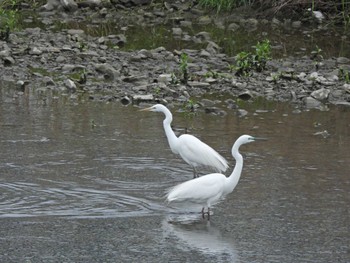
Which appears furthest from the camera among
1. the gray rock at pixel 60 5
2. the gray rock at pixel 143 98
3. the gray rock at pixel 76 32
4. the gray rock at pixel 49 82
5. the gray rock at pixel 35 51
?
the gray rock at pixel 60 5

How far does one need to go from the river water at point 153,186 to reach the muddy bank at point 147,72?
579 millimetres

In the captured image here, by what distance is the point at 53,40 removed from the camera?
17906mm

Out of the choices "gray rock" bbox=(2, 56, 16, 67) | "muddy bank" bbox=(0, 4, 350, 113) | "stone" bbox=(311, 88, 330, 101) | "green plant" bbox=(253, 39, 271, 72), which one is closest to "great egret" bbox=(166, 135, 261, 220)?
"muddy bank" bbox=(0, 4, 350, 113)

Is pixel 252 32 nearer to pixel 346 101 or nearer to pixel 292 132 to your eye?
pixel 346 101

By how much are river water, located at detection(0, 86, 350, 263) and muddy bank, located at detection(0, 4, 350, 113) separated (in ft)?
1.90

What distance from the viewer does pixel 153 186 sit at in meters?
9.25

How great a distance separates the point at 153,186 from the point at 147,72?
6.23 m

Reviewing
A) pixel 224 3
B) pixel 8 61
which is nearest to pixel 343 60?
pixel 224 3

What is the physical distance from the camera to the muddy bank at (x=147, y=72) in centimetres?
1384

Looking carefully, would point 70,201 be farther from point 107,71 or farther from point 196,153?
point 107,71

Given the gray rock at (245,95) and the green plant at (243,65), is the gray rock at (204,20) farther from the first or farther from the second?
the gray rock at (245,95)

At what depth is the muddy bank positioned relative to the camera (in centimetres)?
1384

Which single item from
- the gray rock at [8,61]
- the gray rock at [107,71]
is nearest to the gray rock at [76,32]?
the gray rock at [8,61]

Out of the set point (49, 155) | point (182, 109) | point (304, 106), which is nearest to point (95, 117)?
point (182, 109)
